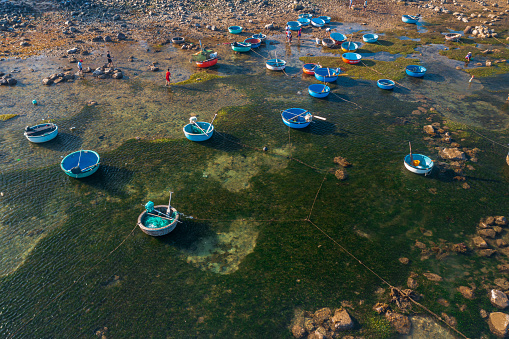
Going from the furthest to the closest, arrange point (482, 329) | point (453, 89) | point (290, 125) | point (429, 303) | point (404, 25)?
point (404, 25) → point (453, 89) → point (290, 125) → point (429, 303) → point (482, 329)

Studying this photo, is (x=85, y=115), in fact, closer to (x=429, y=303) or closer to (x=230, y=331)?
(x=230, y=331)

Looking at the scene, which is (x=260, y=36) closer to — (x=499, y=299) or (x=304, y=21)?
(x=304, y=21)

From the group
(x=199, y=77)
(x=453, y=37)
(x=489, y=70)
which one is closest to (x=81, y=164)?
(x=199, y=77)

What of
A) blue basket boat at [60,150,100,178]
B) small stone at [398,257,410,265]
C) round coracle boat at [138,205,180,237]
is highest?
blue basket boat at [60,150,100,178]

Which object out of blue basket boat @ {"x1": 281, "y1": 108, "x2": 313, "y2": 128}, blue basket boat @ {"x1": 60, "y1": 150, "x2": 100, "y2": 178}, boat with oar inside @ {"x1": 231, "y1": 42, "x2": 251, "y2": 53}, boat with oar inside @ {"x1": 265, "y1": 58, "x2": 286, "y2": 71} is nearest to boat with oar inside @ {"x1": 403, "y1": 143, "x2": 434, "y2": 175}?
blue basket boat @ {"x1": 281, "y1": 108, "x2": 313, "y2": 128}

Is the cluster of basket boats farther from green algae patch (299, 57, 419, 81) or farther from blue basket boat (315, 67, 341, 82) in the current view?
green algae patch (299, 57, 419, 81)

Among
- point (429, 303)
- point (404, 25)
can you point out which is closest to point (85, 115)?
point (429, 303)
